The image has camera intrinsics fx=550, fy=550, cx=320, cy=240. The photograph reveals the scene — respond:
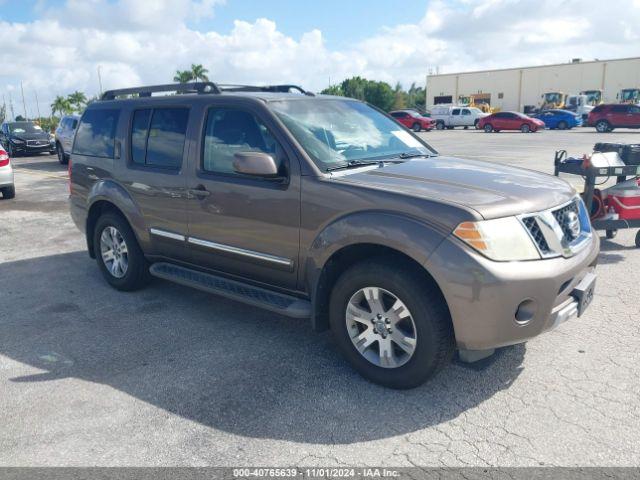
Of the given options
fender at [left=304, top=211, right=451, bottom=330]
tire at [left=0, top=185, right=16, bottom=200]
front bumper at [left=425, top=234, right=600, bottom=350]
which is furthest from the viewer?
tire at [left=0, top=185, right=16, bottom=200]

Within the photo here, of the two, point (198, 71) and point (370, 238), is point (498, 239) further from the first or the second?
point (198, 71)

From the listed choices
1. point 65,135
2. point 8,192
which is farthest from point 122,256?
point 65,135

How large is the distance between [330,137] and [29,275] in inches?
163

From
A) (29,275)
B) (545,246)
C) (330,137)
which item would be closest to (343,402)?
(545,246)

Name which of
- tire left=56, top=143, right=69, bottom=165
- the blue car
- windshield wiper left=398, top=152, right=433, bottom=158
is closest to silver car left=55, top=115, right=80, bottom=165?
tire left=56, top=143, right=69, bottom=165

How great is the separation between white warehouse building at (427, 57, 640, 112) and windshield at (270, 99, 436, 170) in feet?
204

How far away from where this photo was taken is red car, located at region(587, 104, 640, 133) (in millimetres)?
32906

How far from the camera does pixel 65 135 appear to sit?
19.0m

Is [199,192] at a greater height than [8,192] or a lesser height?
greater

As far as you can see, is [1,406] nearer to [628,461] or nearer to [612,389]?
[628,461]

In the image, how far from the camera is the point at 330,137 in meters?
4.16

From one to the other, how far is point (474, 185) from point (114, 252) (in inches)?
145

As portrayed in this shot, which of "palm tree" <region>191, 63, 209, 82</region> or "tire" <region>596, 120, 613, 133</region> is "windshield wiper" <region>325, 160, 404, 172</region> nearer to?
"tire" <region>596, 120, 613, 133</region>

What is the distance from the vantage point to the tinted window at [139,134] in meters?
5.03
